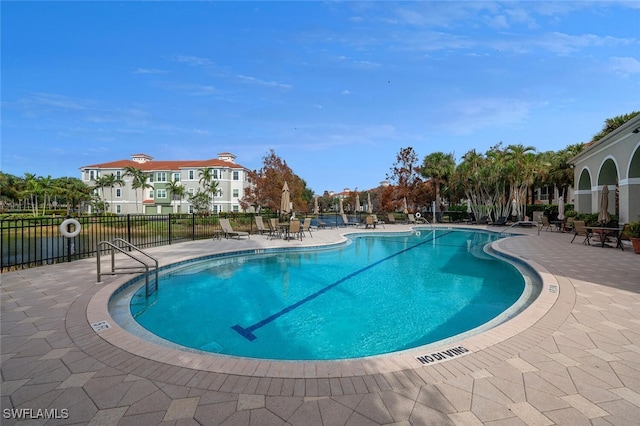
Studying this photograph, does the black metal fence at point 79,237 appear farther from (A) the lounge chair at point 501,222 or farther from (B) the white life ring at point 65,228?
(A) the lounge chair at point 501,222

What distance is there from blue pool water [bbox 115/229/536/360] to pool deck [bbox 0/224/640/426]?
1.03 m

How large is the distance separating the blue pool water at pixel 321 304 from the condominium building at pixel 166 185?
39.2 metres

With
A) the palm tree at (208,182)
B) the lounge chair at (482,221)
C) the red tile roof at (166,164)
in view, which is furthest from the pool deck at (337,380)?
the red tile roof at (166,164)

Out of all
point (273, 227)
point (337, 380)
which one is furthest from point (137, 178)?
point (337, 380)

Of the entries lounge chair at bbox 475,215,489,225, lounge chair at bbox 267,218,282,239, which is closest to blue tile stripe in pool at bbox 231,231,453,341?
lounge chair at bbox 267,218,282,239

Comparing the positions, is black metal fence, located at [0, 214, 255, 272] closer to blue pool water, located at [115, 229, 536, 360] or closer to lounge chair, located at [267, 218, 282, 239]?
lounge chair, located at [267, 218, 282, 239]

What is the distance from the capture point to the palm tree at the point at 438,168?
96.6 ft

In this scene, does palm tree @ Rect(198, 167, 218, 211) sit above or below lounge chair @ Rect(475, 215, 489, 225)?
above

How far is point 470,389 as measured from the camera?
240 centimetres

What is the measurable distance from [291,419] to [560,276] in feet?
22.2

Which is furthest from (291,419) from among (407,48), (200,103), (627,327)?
(200,103)

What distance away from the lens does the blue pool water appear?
4.25 meters

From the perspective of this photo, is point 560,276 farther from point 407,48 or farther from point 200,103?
point 200,103

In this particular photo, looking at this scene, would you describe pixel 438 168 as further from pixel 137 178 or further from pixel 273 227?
pixel 137 178
